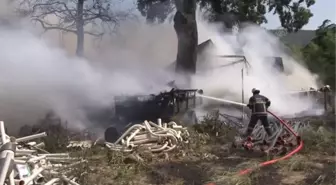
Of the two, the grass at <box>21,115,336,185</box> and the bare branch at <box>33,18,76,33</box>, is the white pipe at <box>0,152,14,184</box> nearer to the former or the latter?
the grass at <box>21,115,336,185</box>

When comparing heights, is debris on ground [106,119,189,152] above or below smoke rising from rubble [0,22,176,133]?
below

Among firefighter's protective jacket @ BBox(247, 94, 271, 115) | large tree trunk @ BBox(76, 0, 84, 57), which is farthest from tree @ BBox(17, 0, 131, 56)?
firefighter's protective jacket @ BBox(247, 94, 271, 115)

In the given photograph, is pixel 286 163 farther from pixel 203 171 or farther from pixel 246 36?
A: pixel 246 36

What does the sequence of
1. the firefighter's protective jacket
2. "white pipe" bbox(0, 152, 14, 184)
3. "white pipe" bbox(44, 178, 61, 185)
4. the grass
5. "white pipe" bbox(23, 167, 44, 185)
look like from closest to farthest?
1. "white pipe" bbox(0, 152, 14, 184)
2. "white pipe" bbox(23, 167, 44, 185)
3. "white pipe" bbox(44, 178, 61, 185)
4. the grass
5. the firefighter's protective jacket

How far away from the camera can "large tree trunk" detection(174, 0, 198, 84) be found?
18969 mm

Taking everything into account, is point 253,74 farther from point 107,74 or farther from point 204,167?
point 204,167

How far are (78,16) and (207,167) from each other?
1606 centimetres

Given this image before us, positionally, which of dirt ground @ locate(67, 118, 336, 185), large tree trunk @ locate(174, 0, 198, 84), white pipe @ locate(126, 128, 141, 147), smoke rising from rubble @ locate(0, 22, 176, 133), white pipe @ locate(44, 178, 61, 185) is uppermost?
large tree trunk @ locate(174, 0, 198, 84)

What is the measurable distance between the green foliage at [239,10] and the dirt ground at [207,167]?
12256 millimetres

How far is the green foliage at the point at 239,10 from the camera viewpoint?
21844mm

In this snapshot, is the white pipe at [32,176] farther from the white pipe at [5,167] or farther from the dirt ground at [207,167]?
the dirt ground at [207,167]

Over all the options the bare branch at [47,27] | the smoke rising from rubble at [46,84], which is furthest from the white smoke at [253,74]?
the bare branch at [47,27]

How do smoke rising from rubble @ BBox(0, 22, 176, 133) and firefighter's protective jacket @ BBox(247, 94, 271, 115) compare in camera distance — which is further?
smoke rising from rubble @ BBox(0, 22, 176, 133)

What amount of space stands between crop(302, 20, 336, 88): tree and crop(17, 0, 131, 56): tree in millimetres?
A: 15576
